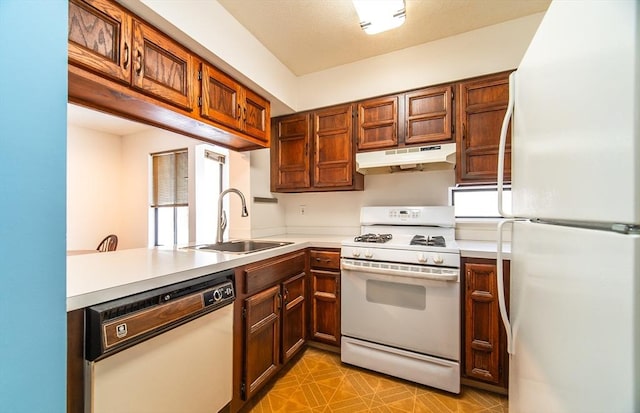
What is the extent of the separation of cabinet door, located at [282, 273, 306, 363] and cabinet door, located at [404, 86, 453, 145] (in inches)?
58.9

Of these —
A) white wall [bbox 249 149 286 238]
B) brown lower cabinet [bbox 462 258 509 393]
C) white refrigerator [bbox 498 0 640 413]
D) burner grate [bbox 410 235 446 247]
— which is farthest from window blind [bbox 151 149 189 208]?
white refrigerator [bbox 498 0 640 413]

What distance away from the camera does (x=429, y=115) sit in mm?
2094

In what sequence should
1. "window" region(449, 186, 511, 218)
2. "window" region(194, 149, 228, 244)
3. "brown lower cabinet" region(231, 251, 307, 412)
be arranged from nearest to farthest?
"brown lower cabinet" region(231, 251, 307, 412) < "window" region(449, 186, 511, 218) < "window" region(194, 149, 228, 244)

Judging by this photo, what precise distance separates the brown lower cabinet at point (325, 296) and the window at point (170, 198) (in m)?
2.18

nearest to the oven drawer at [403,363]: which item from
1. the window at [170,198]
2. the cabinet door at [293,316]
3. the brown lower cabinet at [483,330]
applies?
the brown lower cabinet at [483,330]

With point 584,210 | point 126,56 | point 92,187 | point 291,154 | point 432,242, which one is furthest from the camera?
point 92,187

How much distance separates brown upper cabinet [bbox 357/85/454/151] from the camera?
2053 millimetres

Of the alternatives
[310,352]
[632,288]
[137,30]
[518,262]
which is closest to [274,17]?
[137,30]

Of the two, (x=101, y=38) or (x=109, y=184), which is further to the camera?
(x=109, y=184)

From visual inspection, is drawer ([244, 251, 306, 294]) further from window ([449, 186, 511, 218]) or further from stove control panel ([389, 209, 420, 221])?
window ([449, 186, 511, 218])

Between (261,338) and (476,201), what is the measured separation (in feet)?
6.75

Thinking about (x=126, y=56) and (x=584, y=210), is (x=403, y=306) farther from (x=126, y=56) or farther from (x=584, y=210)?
(x=126, y=56)

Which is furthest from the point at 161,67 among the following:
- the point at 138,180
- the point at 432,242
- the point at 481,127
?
the point at 138,180

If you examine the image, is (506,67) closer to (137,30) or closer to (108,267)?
(137,30)
